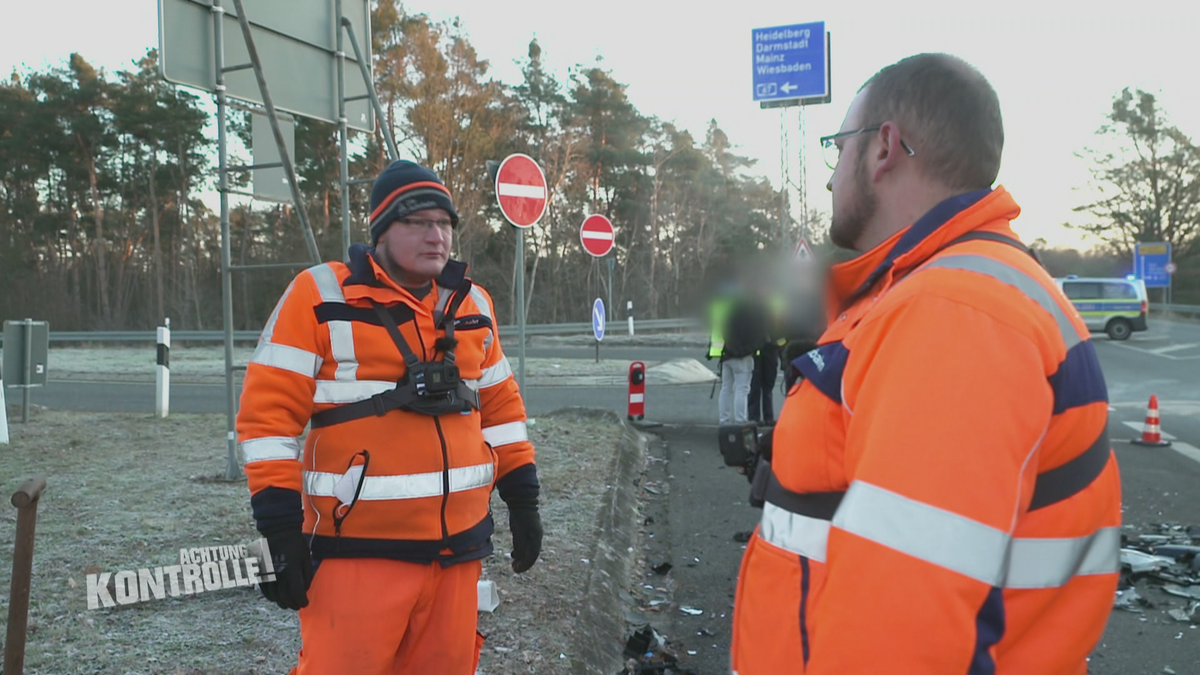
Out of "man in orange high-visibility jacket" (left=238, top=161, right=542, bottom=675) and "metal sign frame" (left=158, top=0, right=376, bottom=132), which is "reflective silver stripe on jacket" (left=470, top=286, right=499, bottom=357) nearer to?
"man in orange high-visibility jacket" (left=238, top=161, right=542, bottom=675)

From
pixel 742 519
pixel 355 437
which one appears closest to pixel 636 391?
pixel 742 519

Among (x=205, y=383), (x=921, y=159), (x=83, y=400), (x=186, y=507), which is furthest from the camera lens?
(x=205, y=383)

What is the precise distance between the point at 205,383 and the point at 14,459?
9.75m

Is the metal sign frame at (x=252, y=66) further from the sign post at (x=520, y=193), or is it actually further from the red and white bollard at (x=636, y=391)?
the red and white bollard at (x=636, y=391)

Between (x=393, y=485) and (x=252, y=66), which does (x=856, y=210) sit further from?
(x=252, y=66)

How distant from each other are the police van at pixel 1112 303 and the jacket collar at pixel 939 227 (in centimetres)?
2970

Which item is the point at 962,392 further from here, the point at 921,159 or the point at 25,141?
the point at 25,141

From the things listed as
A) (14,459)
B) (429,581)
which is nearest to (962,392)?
(429,581)

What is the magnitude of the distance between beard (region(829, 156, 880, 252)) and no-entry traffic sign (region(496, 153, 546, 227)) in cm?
697

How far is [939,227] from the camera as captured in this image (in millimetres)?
1398

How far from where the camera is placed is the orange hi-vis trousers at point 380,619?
7.66 ft

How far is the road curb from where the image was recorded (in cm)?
377

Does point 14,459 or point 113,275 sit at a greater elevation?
point 113,275

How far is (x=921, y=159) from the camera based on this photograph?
1.48 metres
